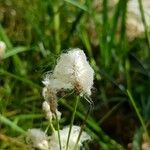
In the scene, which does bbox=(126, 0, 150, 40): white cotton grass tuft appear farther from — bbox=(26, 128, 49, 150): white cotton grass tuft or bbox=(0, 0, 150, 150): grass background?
bbox=(26, 128, 49, 150): white cotton grass tuft

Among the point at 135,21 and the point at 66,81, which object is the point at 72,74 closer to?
the point at 66,81

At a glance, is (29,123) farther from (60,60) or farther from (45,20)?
(60,60)

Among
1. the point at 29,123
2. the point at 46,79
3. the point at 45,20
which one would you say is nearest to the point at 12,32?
the point at 45,20

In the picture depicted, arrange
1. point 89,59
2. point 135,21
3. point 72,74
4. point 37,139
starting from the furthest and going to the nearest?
point 135,21 → point 89,59 → point 37,139 → point 72,74

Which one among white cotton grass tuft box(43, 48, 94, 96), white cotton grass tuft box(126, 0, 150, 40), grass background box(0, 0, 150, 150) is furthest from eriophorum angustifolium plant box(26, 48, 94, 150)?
white cotton grass tuft box(126, 0, 150, 40)

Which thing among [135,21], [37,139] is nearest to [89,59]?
[135,21]

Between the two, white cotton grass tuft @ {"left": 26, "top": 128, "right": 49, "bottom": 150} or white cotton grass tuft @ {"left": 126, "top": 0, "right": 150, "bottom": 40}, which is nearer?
white cotton grass tuft @ {"left": 26, "top": 128, "right": 49, "bottom": 150}

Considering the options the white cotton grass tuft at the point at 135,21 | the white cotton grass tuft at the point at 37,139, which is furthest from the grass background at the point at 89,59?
the white cotton grass tuft at the point at 37,139
